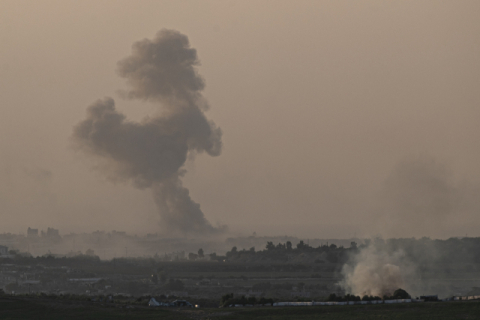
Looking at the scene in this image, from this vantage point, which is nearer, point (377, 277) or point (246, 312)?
point (246, 312)

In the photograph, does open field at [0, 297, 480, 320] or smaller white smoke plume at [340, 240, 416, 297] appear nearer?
open field at [0, 297, 480, 320]

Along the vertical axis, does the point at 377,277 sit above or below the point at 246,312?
above

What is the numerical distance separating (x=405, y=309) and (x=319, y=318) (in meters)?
14.6

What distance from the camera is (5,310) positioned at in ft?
306

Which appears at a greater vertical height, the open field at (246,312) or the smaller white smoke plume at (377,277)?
the smaller white smoke plume at (377,277)

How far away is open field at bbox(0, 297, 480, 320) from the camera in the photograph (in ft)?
279

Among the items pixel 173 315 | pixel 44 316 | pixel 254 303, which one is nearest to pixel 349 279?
pixel 254 303

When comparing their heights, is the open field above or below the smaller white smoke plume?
below

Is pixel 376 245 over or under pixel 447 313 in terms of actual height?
over

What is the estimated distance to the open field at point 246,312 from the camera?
279ft

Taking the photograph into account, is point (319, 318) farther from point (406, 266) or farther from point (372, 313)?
point (406, 266)

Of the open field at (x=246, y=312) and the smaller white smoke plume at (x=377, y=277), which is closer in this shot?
the open field at (x=246, y=312)

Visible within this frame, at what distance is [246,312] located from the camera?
91.6 m

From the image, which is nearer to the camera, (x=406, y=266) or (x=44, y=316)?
(x=44, y=316)
